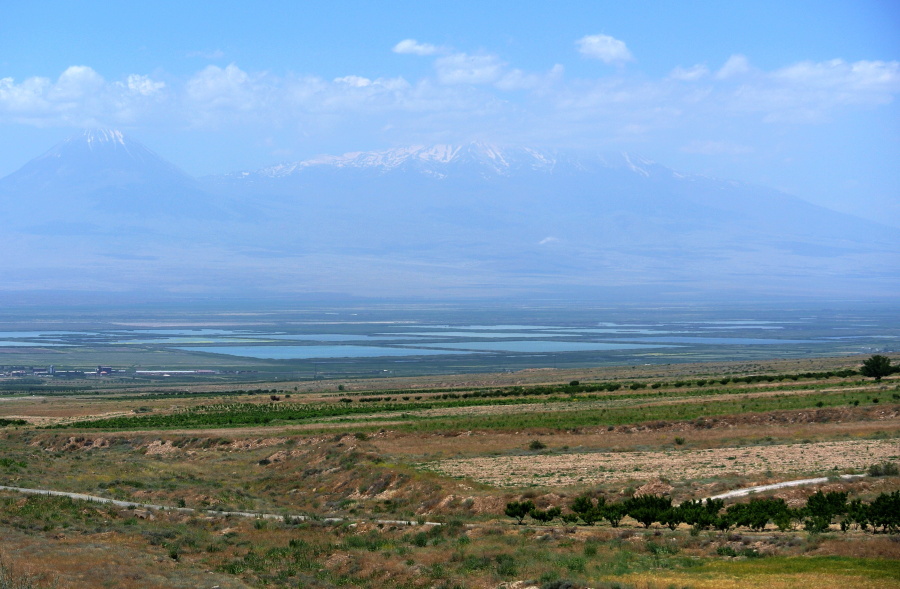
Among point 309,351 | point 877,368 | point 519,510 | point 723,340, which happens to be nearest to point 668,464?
point 519,510

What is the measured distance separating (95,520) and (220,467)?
51.8 ft

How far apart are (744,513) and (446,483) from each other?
1118 cm

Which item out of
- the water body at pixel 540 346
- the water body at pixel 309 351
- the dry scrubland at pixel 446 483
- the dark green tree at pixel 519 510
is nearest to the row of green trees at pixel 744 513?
the dark green tree at pixel 519 510

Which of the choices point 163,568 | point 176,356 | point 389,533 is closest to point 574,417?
point 389,533

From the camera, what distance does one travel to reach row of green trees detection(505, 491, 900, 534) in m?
19.2

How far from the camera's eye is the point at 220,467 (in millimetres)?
40750

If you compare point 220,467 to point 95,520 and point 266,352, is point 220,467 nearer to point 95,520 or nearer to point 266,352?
point 95,520

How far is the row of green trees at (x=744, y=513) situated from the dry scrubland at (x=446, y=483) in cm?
35

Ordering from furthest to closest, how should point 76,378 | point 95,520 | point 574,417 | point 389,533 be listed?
point 76,378 < point 574,417 < point 95,520 < point 389,533

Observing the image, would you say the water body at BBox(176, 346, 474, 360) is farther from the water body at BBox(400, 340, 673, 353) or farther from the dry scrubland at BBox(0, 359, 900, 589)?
the dry scrubland at BBox(0, 359, 900, 589)

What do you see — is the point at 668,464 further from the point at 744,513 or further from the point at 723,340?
the point at 723,340

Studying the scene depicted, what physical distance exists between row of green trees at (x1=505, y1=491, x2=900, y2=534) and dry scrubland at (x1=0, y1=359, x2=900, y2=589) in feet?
1.16

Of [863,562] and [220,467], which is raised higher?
[863,562]

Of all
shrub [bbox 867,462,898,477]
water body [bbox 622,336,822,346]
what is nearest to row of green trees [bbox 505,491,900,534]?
shrub [bbox 867,462,898,477]
